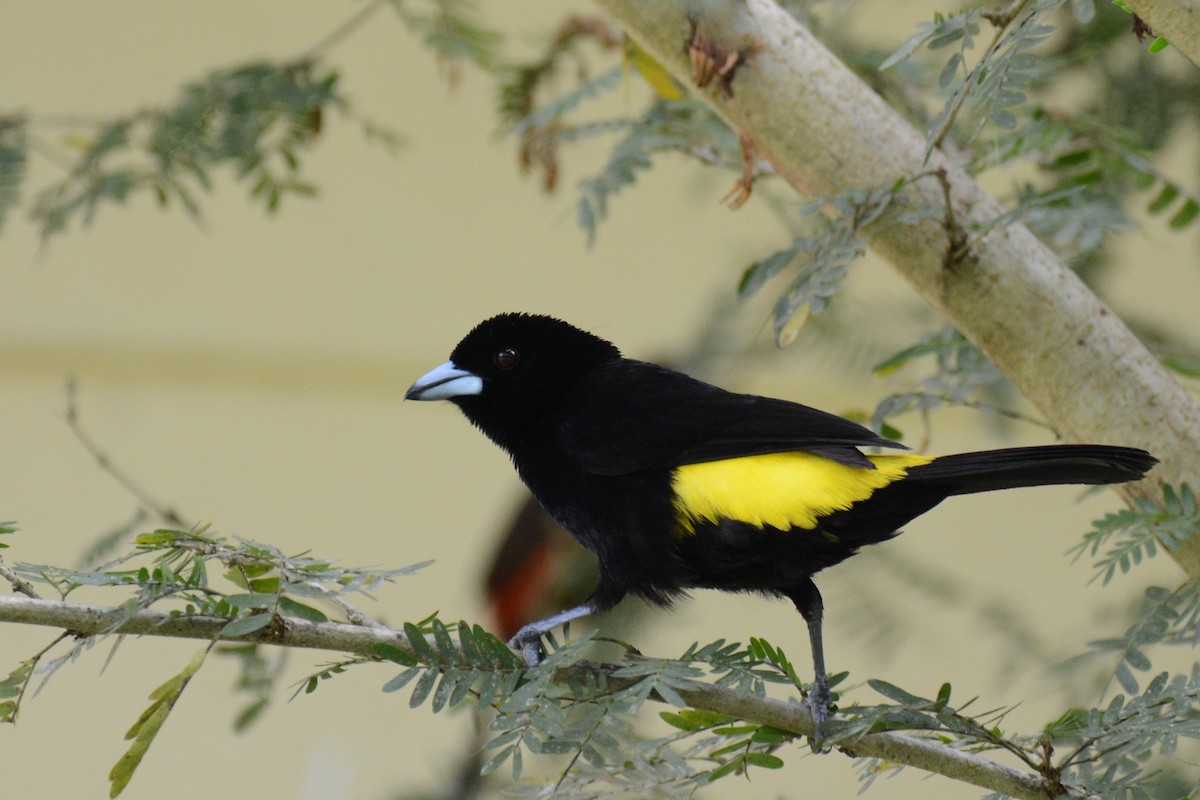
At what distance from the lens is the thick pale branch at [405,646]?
0.62 meters

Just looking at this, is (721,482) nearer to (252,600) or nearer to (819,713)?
(819,713)

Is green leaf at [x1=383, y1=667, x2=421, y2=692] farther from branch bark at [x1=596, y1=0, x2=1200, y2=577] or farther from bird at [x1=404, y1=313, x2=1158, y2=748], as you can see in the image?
branch bark at [x1=596, y1=0, x2=1200, y2=577]

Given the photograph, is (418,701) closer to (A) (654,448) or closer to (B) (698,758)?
Result: (B) (698,758)

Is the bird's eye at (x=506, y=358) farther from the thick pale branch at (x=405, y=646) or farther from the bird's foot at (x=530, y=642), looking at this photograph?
the thick pale branch at (x=405, y=646)

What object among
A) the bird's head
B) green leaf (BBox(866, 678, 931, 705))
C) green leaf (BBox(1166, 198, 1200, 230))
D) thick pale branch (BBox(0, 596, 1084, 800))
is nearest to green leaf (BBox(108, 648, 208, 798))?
thick pale branch (BBox(0, 596, 1084, 800))

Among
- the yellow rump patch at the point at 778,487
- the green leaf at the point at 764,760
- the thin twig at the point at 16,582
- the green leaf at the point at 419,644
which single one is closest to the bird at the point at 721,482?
the yellow rump patch at the point at 778,487

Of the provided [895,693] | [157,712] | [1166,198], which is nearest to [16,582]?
[157,712]

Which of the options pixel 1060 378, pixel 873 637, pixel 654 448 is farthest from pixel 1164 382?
pixel 873 637

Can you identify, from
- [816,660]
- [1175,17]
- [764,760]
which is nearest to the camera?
[1175,17]

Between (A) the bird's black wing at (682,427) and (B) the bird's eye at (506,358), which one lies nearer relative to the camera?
(A) the bird's black wing at (682,427)

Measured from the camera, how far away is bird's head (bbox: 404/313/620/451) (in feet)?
3.83

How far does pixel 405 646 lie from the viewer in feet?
2.29

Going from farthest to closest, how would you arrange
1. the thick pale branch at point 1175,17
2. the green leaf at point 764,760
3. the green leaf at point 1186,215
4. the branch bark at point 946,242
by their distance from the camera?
the green leaf at point 1186,215 → the branch bark at point 946,242 → the green leaf at point 764,760 → the thick pale branch at point 1175,17

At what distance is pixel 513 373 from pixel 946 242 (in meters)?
0.44
